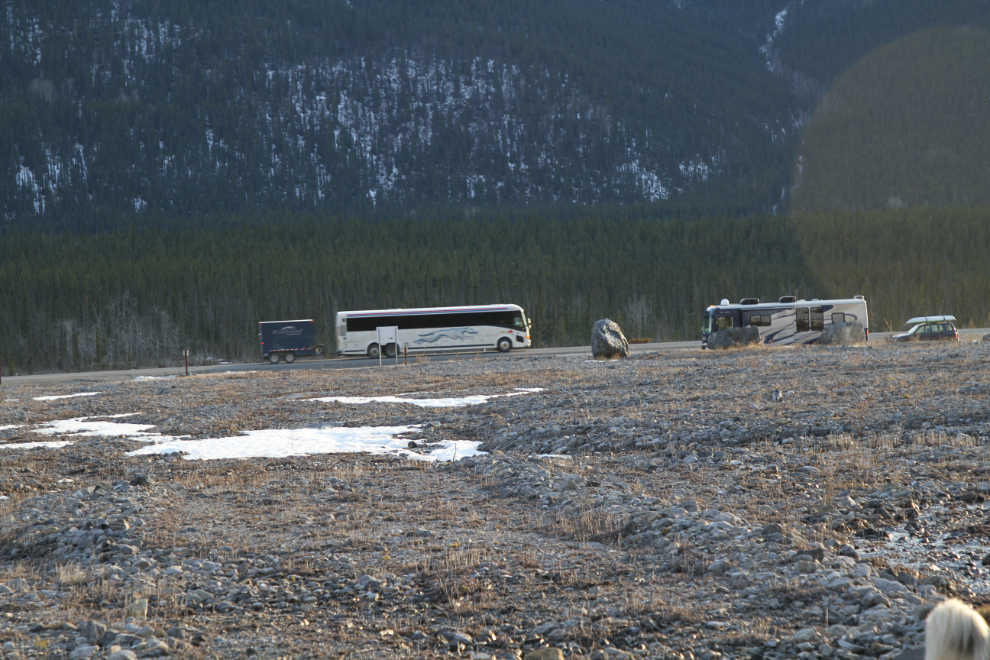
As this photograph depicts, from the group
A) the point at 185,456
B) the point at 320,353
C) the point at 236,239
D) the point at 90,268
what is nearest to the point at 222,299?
the point at 90,268

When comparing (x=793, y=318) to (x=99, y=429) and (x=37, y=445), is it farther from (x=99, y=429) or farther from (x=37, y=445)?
(x=37, y=445)

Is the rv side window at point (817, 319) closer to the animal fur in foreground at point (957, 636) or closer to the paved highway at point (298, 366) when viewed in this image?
the paved highway at point (298, 366)

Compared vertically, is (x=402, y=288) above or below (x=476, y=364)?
Result: above

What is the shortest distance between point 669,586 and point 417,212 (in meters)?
175

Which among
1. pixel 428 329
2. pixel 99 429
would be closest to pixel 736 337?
pixel 428 329

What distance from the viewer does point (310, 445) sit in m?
14.6

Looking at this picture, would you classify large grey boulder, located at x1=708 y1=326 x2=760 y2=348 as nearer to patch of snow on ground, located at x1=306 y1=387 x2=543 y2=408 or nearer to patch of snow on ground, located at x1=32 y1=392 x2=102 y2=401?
patch of snow on ground, located at x1=306 y1=387 x2=543 y2=408

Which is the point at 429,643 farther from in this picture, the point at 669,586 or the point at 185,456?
the point at 185,456

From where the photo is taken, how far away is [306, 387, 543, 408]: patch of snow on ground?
2076 cm

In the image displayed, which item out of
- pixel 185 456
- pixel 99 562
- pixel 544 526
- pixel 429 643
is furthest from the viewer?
pixel 185 456

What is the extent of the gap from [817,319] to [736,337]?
522 centimetres

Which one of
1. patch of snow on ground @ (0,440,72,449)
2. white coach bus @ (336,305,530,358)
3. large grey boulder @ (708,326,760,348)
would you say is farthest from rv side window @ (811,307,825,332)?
patch of snow on ground @ (0,440,72,449)

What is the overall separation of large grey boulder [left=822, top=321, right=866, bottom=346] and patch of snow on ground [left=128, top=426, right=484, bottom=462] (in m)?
29.7

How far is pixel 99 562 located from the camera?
746cm
